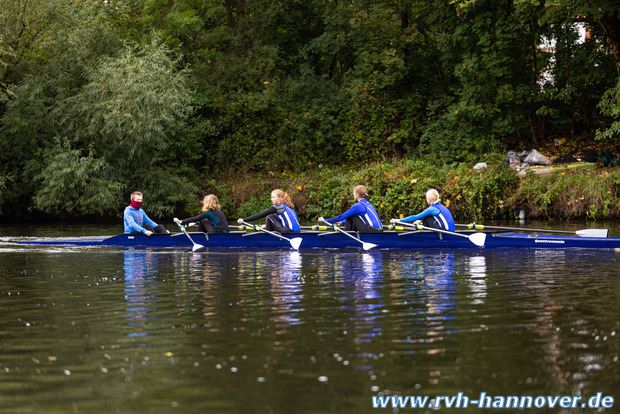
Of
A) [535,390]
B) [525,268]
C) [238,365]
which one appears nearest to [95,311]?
[238,365]

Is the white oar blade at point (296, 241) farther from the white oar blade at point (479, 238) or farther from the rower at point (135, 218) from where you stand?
the white oar blade at point (479, 238)

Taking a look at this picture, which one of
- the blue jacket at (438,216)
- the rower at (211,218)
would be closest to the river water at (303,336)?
the blue jacket at (438,216)

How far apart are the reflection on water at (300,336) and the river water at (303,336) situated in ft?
0.08

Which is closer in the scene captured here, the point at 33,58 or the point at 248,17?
the point at 33,58

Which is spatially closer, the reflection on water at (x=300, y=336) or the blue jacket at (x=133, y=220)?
the reflection on water at (x=300, y=336)

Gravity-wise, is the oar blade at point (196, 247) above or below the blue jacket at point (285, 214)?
below

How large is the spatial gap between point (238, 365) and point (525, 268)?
7.65m

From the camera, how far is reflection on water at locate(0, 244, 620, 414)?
580 cm

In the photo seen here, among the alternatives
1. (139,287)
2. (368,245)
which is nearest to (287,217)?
(368,245)

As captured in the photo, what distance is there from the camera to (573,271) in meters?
12.4

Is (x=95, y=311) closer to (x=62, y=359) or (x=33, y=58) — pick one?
(x=62, y=359)

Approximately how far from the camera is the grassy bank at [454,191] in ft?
82.2

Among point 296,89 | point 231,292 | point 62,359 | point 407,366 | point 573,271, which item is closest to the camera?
point 407,366

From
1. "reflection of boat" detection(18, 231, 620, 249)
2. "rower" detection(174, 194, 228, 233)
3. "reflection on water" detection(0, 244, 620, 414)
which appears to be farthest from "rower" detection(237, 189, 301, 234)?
"reflection on water" detection(0, 244, 620, 414)
